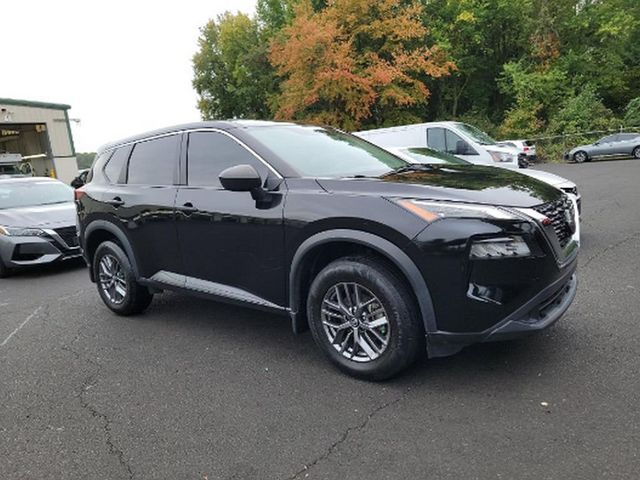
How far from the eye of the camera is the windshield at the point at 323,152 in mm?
3771

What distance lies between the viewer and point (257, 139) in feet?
12.8

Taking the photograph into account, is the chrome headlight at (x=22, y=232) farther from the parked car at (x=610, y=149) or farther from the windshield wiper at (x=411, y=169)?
the parked car at (x=610, y=149)

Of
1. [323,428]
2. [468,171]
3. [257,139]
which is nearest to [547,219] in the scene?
[468,171]

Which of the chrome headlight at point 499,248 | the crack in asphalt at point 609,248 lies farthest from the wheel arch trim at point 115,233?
the crack in asphalt at point 609,248

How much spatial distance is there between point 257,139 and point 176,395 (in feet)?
6.27

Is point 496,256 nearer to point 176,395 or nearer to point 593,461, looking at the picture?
point 593,461

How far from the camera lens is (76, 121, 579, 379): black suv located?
2895 mm

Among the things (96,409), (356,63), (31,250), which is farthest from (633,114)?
(96,409)

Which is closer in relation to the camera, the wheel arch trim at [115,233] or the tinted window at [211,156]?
the tinted window at [211,156]

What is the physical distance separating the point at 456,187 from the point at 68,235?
6.47m

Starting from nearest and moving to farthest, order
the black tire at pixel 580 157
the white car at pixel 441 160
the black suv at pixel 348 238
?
the black suv at pixel 348 238 → the white car at pixel 441 160 → the black tire at pixel 580 157

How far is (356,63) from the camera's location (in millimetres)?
27422

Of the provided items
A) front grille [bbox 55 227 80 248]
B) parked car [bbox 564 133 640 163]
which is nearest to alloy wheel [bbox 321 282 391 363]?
front grille [bbox 55 227 80 248]

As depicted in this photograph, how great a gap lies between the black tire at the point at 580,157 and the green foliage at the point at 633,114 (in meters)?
4.76
